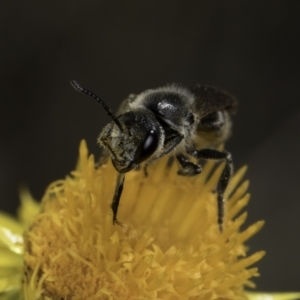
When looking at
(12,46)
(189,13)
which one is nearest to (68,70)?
(12,46)

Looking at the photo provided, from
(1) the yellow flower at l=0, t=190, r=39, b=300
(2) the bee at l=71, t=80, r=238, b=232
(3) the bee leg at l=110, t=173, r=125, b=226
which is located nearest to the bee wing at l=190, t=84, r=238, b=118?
(2) the bee at l=71, t=80, r=238, b=232

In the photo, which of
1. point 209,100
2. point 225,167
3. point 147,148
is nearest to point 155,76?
point 209,100

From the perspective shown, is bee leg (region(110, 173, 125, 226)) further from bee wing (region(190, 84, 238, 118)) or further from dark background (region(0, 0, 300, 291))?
dark background (region(0, 0, 300, 291))

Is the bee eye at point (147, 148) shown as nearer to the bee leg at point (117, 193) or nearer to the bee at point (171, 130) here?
the bee at point (171, 130)

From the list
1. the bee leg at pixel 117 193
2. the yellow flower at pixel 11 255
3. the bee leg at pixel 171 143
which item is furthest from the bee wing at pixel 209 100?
the yellow flower at pixel 11 255

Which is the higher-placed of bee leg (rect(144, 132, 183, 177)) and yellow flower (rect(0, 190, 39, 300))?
bee leg (rect(144, 132, 183, 177))

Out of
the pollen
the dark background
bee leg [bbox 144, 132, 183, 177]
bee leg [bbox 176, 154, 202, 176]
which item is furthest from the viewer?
the dark background
